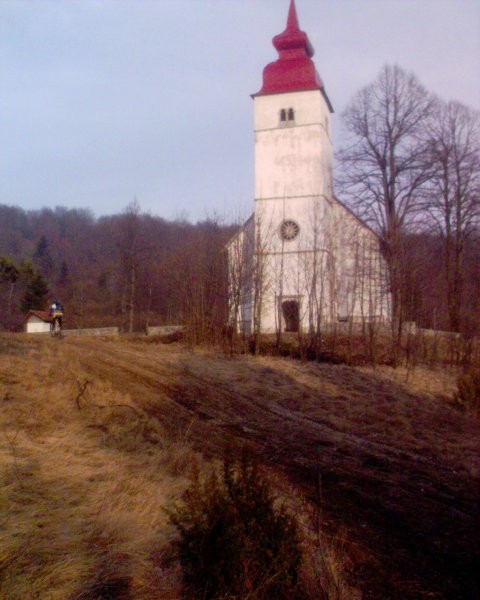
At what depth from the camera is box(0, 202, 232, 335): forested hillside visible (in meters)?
25.2

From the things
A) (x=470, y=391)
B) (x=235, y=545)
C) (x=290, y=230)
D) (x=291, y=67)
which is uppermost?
(x=291, y=67)

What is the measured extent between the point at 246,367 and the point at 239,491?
47.2 ft

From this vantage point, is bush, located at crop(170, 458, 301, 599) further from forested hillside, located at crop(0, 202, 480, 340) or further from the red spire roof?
the red spire roof

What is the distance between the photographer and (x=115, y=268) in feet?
205

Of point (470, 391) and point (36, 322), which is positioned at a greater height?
point (36, 322)

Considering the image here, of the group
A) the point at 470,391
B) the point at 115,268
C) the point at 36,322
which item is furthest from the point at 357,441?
the point at 115,268

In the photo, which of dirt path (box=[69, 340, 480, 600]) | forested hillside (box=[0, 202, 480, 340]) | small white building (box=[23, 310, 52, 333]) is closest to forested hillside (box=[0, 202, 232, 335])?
forested hillside (box=[0, 202, 480, 340])

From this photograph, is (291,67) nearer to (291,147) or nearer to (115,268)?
(291,147)

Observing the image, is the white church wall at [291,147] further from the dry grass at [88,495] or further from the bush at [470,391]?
the dry grass at [88,495]

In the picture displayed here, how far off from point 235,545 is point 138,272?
160 feet

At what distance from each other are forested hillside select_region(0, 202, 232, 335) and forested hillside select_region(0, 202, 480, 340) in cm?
5

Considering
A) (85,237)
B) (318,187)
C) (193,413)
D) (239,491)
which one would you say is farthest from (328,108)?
(85,237)

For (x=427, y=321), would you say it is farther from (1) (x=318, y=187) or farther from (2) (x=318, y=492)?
(2) (x=318, y=492)

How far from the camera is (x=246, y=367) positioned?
19422 mm
